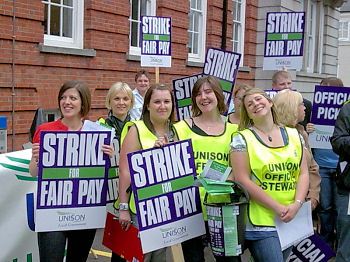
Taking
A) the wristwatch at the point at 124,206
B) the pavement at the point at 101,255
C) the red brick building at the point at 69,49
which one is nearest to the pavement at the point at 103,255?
the pavement at the point at 101,255

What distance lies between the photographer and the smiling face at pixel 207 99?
13.5 ft

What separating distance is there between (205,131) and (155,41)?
4596mm

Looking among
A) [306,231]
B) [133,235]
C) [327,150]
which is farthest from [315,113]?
[133,235]

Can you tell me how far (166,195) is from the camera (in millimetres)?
3867

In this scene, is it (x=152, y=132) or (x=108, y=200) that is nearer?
(x=152, y=132)

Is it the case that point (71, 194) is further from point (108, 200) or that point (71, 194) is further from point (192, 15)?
point (192, 15)

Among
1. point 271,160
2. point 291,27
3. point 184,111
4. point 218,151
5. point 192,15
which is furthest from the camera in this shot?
point 192,15

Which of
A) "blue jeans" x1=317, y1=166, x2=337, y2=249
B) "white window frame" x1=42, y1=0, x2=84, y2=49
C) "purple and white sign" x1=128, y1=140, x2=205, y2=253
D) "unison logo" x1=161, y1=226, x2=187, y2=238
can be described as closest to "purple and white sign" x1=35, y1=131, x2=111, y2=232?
"purple and white sign" x1=128, y1=140, x2=205, y2=253

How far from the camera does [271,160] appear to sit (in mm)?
3713

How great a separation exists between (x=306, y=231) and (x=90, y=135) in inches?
66.2

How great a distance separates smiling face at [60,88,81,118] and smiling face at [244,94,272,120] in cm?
126

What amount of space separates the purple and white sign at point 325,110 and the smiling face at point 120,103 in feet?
7.36

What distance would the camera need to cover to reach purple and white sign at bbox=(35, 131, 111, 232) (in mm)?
3883

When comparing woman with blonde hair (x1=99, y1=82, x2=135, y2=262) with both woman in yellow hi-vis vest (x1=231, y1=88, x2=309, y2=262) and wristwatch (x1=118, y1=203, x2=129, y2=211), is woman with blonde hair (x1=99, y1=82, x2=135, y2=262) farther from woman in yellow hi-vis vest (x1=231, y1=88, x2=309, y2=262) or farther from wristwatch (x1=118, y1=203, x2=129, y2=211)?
woman in yellow hi-vis vest (x1=231, y1=88, x2=309, y2=262)
